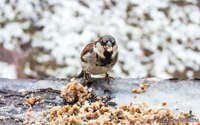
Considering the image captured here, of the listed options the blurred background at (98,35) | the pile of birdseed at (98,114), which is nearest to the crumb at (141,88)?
the pile of birdseed at (98,114)

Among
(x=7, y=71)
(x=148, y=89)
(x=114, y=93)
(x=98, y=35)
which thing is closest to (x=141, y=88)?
(x=148, y=89)

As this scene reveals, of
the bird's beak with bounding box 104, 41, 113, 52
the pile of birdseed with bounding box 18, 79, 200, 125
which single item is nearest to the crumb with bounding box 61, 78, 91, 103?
the pile of birdseed with bounding box 18, 79, 200, 125

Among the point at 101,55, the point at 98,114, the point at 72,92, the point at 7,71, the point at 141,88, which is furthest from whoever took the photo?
the point at 7,71

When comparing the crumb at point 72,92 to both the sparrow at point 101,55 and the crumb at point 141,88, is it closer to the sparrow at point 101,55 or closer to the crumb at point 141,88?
the sparrow at point 101,55

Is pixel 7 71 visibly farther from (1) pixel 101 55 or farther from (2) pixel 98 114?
(2) pixel 98 114

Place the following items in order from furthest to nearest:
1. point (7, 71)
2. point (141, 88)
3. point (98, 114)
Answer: point (7, 71) < point (141, 88) < point (98, 114)

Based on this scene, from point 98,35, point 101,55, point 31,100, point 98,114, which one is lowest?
point 98,114

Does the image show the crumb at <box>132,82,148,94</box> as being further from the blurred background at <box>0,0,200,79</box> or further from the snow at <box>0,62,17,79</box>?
the snow at <box>0,62,17,79</box>

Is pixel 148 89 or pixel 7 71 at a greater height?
pixel 7 71

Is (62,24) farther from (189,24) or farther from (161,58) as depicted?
(189,24)
